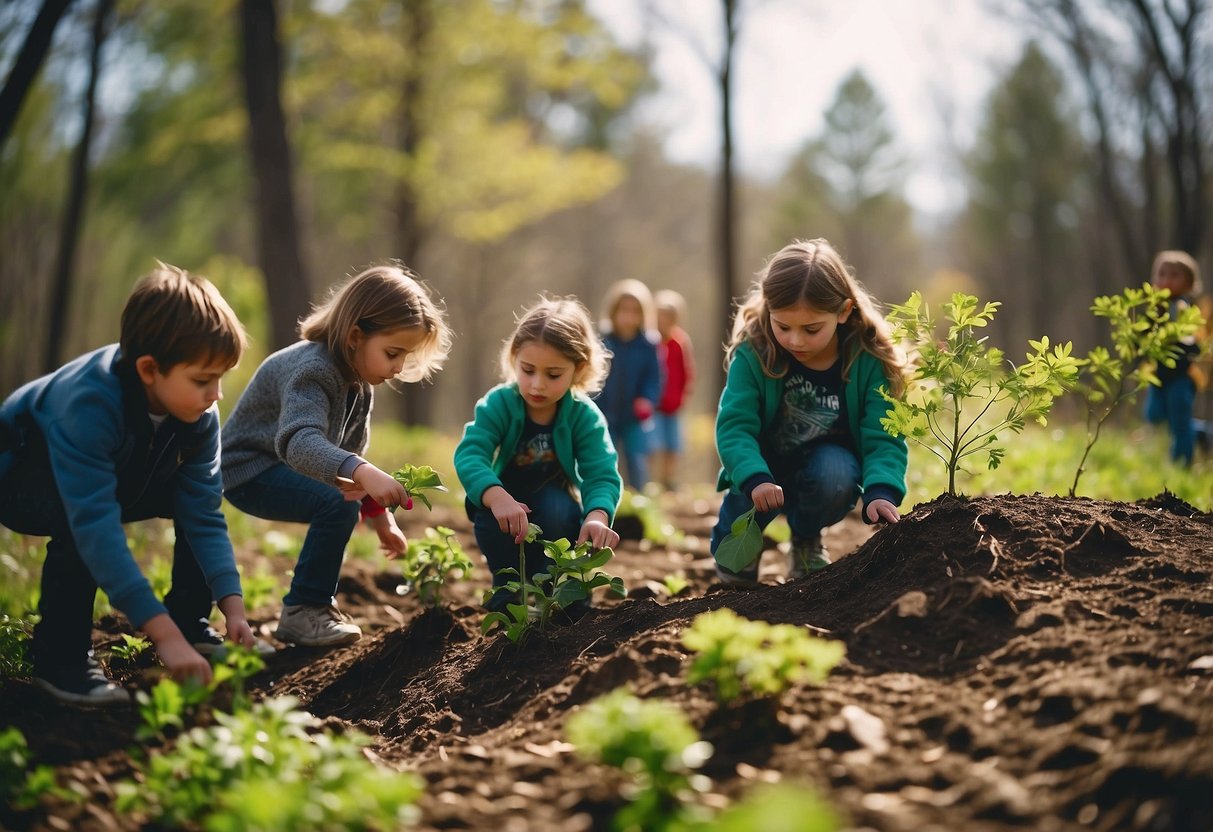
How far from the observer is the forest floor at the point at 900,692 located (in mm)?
1720

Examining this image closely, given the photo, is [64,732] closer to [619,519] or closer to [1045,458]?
[619,519]

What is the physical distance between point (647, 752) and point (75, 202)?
13.9 m

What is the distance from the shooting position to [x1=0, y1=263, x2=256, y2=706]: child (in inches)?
93.5

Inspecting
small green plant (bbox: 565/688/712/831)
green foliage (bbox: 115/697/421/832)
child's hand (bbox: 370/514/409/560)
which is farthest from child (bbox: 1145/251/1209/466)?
green foliage (bbox: 115/697/421/832)

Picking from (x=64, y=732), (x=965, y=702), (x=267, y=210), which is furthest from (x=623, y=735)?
(x=267, y=210)

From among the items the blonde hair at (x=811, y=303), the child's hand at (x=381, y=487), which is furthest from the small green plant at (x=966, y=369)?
the child's hand at (x=381, y=487)

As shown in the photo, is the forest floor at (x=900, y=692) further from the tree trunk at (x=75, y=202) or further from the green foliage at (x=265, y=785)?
the tree trunk at (x=75, y=202)

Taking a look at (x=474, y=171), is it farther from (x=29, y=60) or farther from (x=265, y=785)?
(x=265, y=785)

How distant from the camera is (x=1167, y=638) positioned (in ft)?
7.00

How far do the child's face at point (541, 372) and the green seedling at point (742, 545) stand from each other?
0.78m

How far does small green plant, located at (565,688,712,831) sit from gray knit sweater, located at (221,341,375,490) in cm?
165

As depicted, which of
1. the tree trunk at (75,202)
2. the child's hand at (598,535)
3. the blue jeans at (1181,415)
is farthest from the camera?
the tree trunk at (75,202)

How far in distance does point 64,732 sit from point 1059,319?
96.2 ft

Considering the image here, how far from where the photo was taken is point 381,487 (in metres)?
2.89
